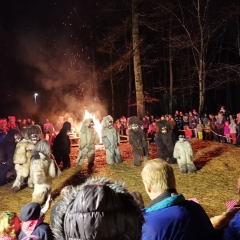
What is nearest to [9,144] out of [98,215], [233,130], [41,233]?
[41,233]

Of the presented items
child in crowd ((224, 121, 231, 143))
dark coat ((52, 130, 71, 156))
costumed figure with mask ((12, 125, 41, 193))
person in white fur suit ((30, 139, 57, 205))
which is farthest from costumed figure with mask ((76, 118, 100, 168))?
child in crowd ((224, 121, 231, 143))

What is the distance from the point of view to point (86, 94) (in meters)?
30.5

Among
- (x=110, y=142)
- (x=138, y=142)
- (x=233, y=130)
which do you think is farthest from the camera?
(x=233, y=130)

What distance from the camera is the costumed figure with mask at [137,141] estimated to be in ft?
38.7

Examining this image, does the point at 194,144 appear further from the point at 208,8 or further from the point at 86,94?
the point at 86,94

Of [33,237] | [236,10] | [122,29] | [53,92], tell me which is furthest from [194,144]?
[53,92]

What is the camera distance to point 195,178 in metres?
9.84

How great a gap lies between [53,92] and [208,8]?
2171 centimetres

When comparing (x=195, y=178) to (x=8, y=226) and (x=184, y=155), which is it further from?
(x=8, y=226)

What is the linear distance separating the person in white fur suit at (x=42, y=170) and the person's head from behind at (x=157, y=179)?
4.51 m

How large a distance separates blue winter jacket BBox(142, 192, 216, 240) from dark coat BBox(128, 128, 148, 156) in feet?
29.8

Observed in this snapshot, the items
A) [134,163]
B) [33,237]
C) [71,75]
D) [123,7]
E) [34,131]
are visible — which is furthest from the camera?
[71,75]

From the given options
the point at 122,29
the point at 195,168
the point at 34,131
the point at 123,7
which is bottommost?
the point at 195,168

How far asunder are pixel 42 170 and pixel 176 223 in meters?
5.21
